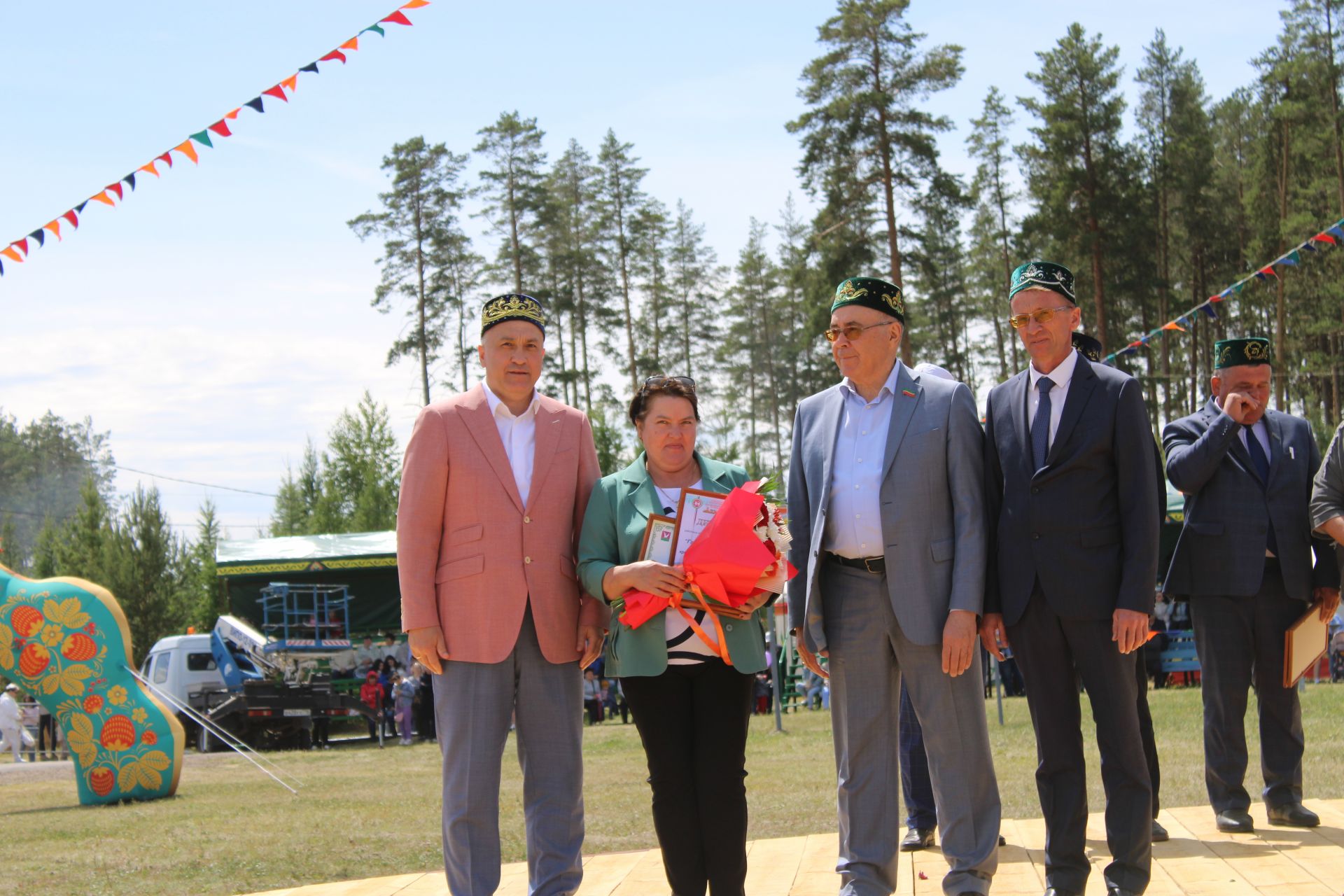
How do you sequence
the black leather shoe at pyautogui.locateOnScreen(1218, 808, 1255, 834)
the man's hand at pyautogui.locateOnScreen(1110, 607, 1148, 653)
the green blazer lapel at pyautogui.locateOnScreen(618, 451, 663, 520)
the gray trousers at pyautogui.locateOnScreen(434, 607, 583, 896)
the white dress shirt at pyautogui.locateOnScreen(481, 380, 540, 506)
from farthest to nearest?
the black leather shoe at pyautogui.locateOnScreen(1218, 808, 1255, 834) → the white dress shirt at pyautogui.locateOnScreen(481, 380, 540, 506) → the green blazer lapel at pyautogui.locateOnScreen(618, 451, 663, 520) → the gray trousers at pyautogui.locateOnScreen(434, 607, 583, 896) → the man's hand at pyautogui.locateOnScreen(1110, 607, 1148, 653)

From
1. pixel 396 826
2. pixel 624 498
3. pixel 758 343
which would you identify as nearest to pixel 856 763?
pixel 624 498

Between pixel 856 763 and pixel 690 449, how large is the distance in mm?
1141

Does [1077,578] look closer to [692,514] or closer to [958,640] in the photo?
[958,640]

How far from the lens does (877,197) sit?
88.3 feet

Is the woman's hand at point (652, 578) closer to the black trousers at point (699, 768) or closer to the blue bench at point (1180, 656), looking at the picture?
the black trousers at point (699, 768)

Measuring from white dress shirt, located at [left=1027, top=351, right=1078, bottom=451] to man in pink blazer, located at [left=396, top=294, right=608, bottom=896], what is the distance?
5.06 ft

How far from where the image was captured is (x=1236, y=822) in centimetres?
487

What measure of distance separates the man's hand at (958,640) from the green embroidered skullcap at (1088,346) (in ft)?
5.12

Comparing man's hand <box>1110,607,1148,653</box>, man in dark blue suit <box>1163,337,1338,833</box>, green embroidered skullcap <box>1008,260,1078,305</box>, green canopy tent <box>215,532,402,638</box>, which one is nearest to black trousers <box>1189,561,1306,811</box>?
man in dark blue suit <box>1163,337,1338,833</box>

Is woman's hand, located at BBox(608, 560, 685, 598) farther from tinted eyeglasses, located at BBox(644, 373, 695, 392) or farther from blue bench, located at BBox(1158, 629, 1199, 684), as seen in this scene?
blue bench, located at BBox(1158, 629, 1199, 684)

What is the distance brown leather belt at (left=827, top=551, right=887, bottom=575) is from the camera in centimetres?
375

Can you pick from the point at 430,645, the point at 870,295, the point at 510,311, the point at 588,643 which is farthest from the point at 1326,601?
the point at 430,645

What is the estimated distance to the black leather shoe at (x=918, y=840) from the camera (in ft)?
16.2

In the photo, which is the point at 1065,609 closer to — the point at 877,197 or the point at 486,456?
the point at 486,456
